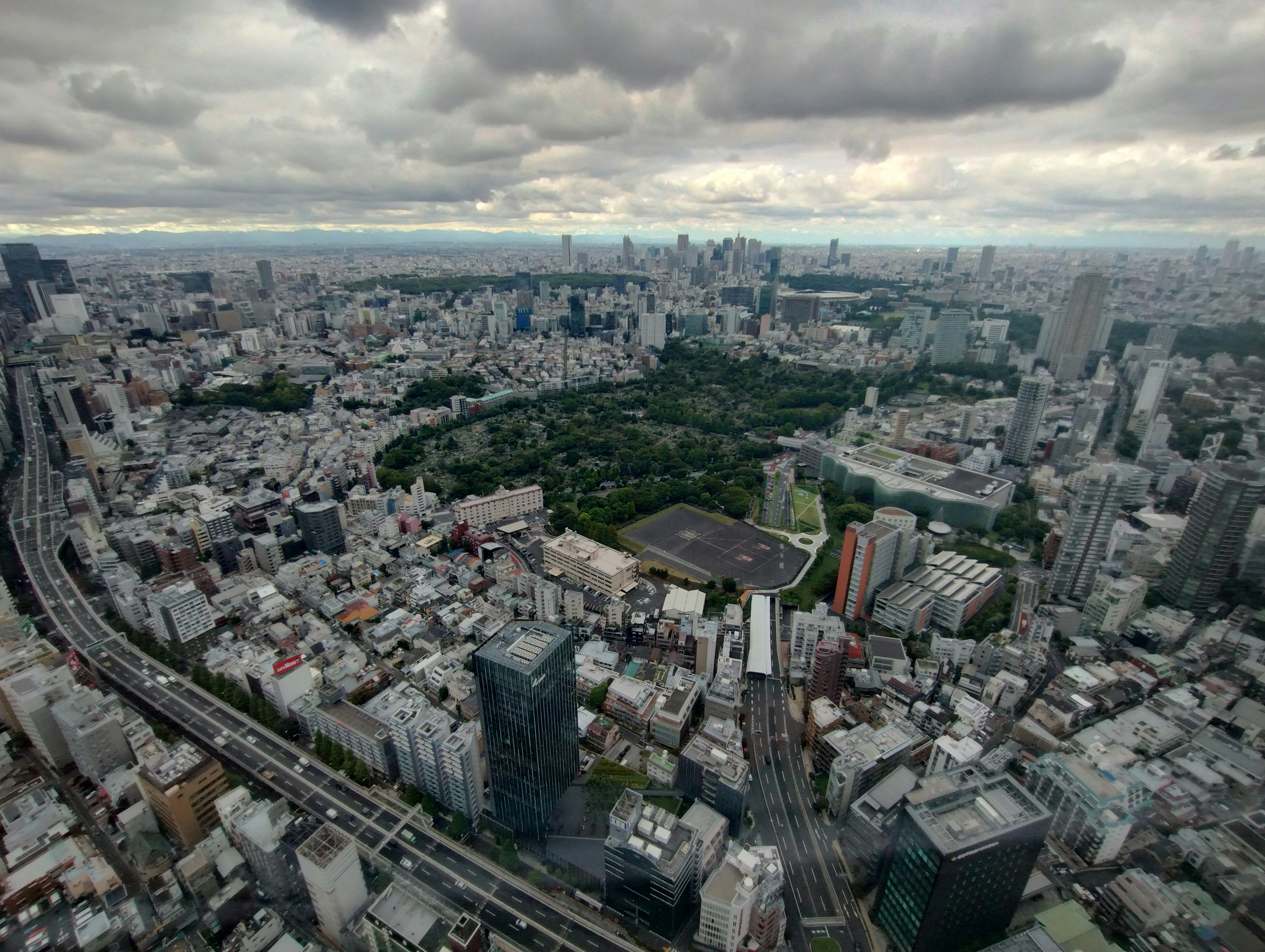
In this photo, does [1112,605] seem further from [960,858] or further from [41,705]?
[41,705]

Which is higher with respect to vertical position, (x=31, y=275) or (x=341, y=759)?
(x=31, y=275)

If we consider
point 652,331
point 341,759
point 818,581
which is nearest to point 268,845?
point 341,759

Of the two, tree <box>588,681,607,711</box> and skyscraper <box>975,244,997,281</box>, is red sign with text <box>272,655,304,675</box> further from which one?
skyscraper <box>975,244,997,281</box>

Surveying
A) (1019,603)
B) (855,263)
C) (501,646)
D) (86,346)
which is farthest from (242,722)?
(855,263)

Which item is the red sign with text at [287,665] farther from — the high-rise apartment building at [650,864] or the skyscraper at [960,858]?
the skyscraper at [960,858]

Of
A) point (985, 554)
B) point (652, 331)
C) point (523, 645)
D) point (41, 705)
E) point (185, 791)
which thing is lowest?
point (985, 554)

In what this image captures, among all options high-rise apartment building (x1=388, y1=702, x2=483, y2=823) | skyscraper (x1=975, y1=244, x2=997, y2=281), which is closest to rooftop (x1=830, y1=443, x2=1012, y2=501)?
high-rise apartment building (x1=388, y1=702, x2=483, y2=823)
